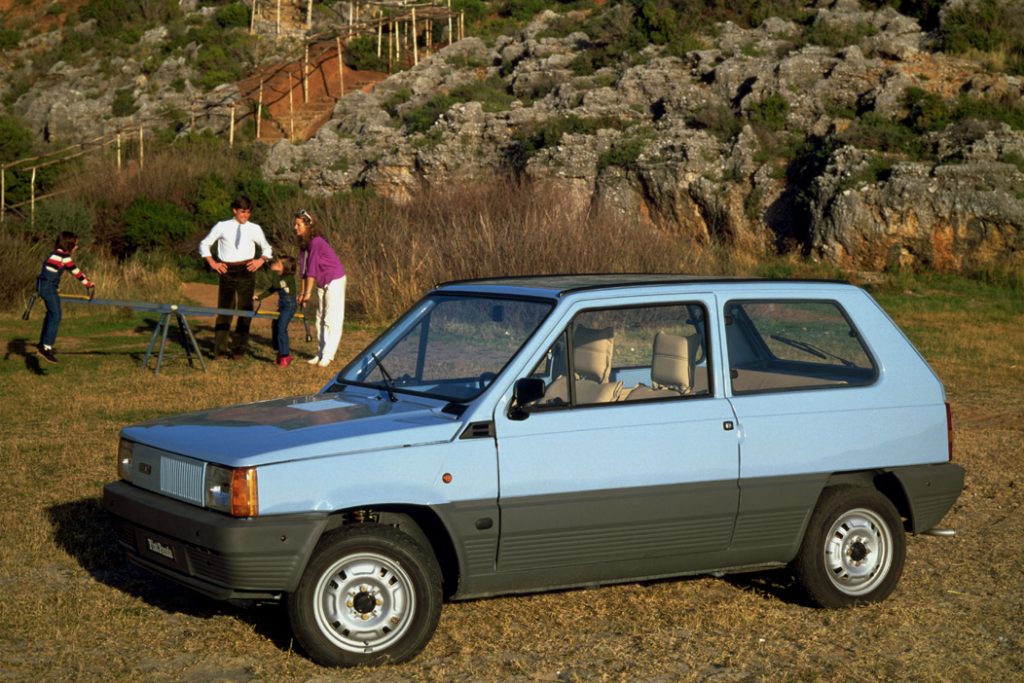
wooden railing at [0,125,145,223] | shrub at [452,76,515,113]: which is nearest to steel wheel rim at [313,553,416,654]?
wooden railing at [0,125,145,223]

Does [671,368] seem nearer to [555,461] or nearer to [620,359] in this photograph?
[620,359]

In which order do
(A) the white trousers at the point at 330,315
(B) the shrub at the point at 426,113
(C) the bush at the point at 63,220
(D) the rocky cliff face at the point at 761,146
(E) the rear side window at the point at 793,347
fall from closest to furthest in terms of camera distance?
(E) the rear side window at the point at 793,347 < (A) the white trousers at the point at 330,315 < (D) the rocky cliff face at the point at 761,146 < (C) the bush at the point at 63,220 < (B) the shrub at the point at 426,113

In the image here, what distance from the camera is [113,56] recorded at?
61.7 metres

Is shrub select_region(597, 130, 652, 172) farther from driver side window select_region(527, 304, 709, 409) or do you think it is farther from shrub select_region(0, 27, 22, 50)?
shrub select_region(0, 27, 22, 50)

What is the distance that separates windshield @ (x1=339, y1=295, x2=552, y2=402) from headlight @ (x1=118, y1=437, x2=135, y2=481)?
1.16m

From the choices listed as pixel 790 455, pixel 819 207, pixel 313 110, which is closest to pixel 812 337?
pixel 790 455

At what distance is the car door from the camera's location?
600 centimetres

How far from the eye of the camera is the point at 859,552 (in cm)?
680

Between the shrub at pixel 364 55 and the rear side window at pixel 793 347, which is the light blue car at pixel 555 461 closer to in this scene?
the rear side window at pixel 793 347

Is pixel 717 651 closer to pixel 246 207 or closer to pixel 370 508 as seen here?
pixel 370 508

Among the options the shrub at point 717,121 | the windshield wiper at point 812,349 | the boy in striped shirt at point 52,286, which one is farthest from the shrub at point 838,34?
the windshield wiper at point 812,349

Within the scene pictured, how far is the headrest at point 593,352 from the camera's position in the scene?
6488 mm

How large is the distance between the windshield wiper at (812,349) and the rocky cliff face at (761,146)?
19.9 meters

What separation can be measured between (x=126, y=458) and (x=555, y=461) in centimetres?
207
